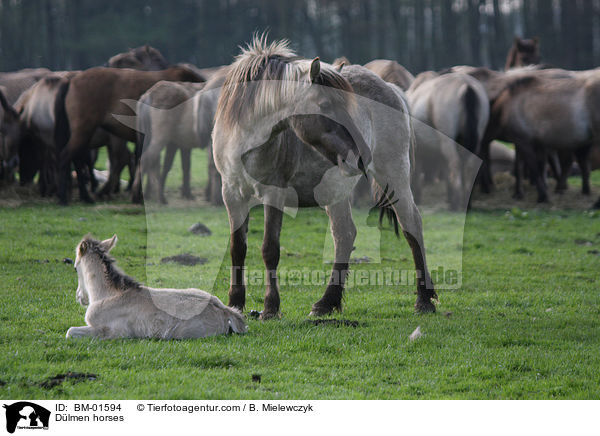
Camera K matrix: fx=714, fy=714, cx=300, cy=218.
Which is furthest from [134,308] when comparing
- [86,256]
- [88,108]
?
[88,108]

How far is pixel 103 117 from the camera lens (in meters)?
12.8

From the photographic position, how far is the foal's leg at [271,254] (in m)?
6.07

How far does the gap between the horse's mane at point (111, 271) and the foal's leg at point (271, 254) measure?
1189mm

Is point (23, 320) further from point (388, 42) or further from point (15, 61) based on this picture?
point (388, 42)

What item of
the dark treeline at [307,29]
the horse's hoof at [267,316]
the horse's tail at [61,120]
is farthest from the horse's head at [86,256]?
the dark treeline at [307,29]

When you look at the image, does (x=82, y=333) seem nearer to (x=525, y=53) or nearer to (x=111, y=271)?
(x=111, y=271)

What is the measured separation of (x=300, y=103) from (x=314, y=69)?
1.00 feet

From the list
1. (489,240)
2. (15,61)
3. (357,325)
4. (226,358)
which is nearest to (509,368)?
(357,325)

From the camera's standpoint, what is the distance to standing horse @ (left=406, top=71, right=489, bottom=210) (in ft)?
43.5

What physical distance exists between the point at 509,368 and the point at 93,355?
286cm

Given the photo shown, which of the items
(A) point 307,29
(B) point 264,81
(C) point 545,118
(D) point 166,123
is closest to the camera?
(B) point 264,81

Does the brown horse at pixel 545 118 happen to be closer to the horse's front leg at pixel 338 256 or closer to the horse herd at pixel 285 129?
the horse herd at pixel 285 129

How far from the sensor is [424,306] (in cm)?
674
